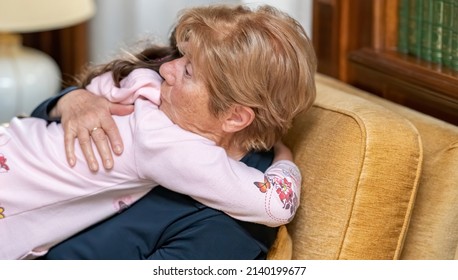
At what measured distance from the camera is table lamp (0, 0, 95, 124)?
307cm

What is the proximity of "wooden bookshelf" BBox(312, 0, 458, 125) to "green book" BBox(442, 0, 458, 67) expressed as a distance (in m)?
0.03

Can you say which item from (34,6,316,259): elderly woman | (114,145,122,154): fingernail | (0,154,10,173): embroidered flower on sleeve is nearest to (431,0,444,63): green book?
(34,6,316,259): elderly woman

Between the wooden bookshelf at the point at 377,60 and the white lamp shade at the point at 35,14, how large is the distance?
1.15 metres

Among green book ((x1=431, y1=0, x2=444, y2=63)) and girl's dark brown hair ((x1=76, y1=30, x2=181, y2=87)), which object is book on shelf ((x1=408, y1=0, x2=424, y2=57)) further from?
girl's dark brown hair ((x1=76, y1=30, x2=181, y2=87))

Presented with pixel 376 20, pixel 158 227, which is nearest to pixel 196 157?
pixel 158 227

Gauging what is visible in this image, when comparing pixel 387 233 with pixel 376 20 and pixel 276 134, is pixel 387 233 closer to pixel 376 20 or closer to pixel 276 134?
pixel 276 134

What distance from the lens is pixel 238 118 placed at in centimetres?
161

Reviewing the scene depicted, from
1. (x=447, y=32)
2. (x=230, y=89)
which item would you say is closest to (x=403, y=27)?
(x=447, y=32)

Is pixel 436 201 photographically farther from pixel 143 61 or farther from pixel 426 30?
pixel 143 61

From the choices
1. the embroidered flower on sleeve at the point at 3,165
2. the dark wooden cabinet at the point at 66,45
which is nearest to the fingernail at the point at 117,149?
the embroidered flower on sleeve at the point at 3,165

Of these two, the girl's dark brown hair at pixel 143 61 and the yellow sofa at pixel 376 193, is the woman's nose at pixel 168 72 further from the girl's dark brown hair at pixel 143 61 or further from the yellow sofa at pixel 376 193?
the yellow sofa at pixel 376 193

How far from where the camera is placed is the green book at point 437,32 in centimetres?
192
